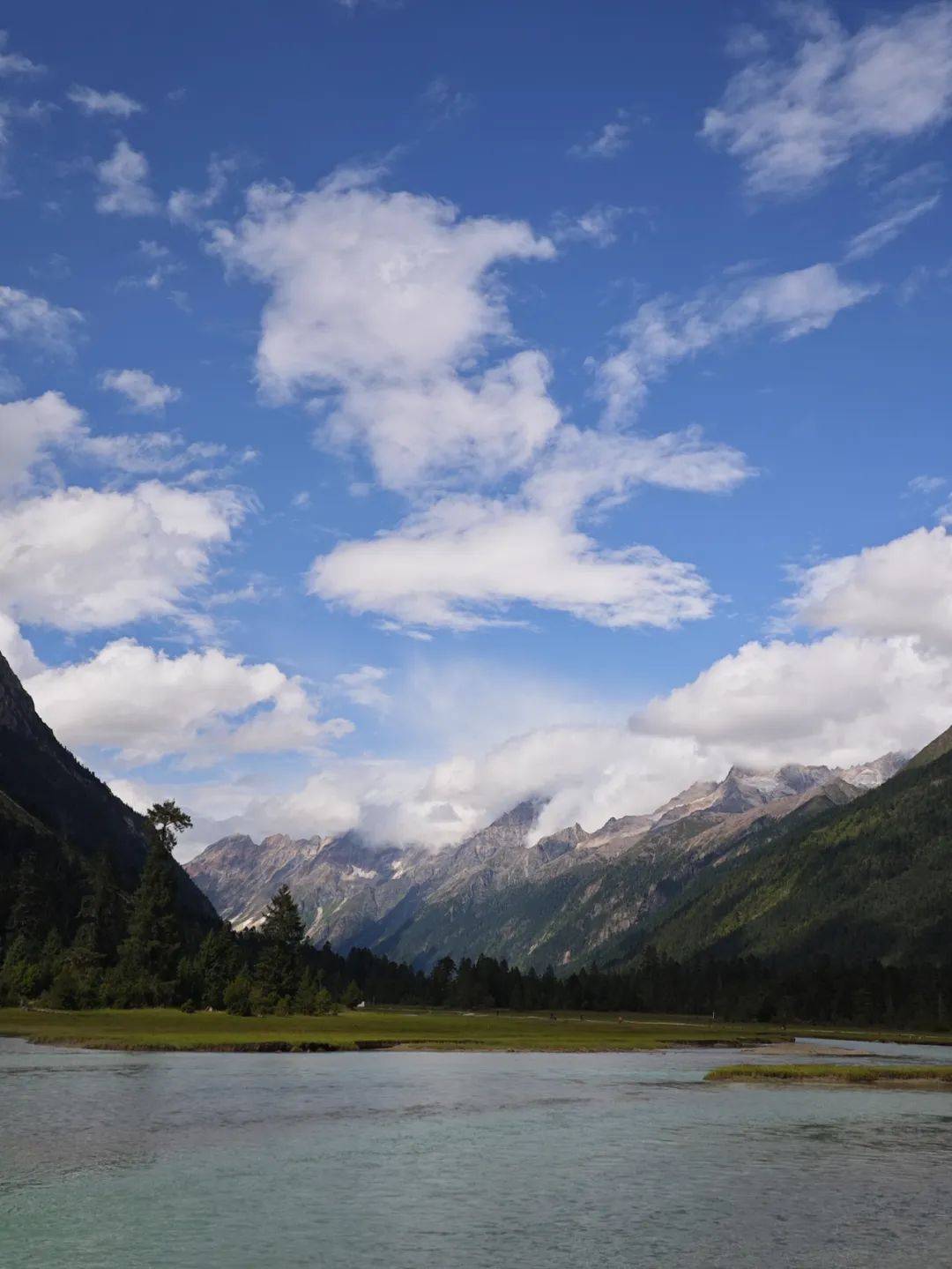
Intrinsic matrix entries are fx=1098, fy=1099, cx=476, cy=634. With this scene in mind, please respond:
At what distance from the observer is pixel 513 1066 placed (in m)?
110

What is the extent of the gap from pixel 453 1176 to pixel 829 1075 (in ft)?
231

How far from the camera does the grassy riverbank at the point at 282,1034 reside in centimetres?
11819

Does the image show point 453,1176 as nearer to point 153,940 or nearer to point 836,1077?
point 836,1077

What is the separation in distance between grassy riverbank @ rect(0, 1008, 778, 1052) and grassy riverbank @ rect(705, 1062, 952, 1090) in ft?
132

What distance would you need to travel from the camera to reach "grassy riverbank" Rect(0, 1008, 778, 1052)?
388 feet

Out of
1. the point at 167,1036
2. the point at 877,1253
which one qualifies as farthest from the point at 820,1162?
the point at 167,1036

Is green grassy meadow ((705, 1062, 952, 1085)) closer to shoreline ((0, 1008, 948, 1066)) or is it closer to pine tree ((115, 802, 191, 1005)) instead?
shoreline ((0, 1008, 948, 1066))

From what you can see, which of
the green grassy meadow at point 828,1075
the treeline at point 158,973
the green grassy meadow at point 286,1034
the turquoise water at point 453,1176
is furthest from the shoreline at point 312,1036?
the turquoise water at point 453,1176

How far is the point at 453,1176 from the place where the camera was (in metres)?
43.9

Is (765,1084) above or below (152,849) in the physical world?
below

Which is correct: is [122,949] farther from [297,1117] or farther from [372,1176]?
[372,1176]

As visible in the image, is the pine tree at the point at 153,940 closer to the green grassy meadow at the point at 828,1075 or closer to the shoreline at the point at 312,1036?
the shoreline at the point at 312,1036

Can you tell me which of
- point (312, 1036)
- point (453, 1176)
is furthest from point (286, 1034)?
point (453, 1176)

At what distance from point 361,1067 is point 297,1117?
139 ft
